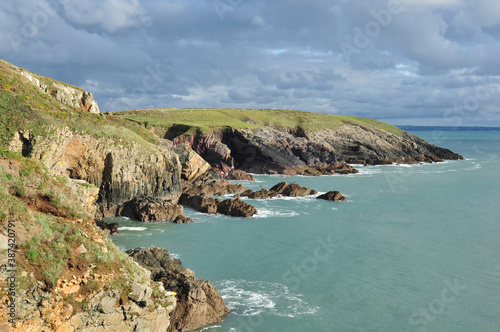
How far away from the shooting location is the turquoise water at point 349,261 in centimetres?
2216

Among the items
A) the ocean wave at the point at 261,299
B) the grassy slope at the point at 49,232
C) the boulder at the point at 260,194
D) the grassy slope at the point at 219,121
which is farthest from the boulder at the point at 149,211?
the grassy slope at the point at 219,121

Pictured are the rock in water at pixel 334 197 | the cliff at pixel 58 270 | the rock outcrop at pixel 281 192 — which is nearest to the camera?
the cliff at pixel 58 270

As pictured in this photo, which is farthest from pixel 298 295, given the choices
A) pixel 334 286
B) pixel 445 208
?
pixel 445 208

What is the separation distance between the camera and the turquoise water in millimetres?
22156

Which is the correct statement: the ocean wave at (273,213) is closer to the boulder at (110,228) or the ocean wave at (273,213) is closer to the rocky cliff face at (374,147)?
the boulder at (110,228)

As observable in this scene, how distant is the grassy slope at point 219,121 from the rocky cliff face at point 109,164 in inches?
1801

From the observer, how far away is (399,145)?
128375 millimetres

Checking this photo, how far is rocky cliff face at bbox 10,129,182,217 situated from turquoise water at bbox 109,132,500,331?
200 inches

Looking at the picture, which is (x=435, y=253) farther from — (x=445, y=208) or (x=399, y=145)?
(x=399, y=145)

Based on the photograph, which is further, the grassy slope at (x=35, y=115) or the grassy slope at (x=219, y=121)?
the grassy slope at (x=219, y=121)

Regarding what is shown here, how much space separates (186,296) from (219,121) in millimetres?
96185

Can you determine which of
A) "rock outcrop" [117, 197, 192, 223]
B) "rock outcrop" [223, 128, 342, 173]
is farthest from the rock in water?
"rock outcrop" [223, 128, 342, 173]

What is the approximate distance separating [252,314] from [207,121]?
94364 millimetres

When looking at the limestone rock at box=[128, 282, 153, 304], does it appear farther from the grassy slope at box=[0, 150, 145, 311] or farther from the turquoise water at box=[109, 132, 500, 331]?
the turquoise water at box=[109, 132, 500, 331]
